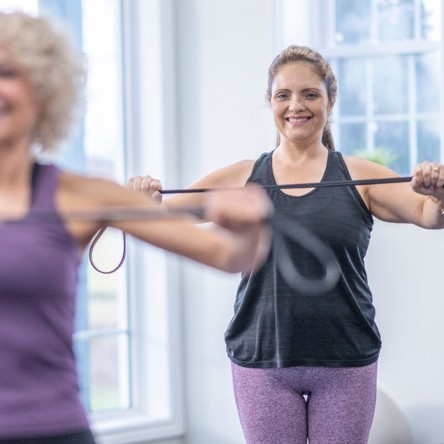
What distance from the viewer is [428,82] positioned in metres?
3.63

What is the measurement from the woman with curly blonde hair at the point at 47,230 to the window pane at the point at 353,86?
235 cm

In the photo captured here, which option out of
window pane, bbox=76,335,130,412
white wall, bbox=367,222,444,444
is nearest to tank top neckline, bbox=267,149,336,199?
white wall, bbox=367,222,444,444

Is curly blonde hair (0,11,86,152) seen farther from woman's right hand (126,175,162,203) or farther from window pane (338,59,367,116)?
window pane (338,59,367,116)

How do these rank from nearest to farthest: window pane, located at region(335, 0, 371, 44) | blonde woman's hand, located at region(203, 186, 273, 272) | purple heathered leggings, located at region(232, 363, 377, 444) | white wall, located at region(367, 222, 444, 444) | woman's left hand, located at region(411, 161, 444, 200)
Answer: blonde woman's hand, located at region(203, 186, 273, 272), woman's left hand, located at region(411, 161, 444, 200), purple heathered leggings, located at region(232, 363, 377, 444), white wall, located at region(367, 222, 444, 444), window pane, located at region(335, 0, 371, 44)

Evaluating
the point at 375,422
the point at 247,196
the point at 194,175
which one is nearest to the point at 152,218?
the point at 247,196

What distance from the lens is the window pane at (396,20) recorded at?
12.0 ft

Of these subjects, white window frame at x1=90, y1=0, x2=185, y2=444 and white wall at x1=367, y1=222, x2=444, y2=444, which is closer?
white wall at x1=367, y1=222, x2=444, y2=444

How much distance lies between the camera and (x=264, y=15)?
12.1 feet

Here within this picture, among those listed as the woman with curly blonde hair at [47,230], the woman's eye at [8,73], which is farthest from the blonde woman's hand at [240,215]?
the woman's eye at [8,73]

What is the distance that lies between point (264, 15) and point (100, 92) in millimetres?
701

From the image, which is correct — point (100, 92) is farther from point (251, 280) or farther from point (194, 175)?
point (251, 280)

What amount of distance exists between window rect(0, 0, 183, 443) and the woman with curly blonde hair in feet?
7.46

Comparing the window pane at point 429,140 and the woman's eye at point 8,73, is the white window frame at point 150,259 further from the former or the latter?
the woman's eye at point 8,73

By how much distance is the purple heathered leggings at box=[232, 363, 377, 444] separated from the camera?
7.97ft
